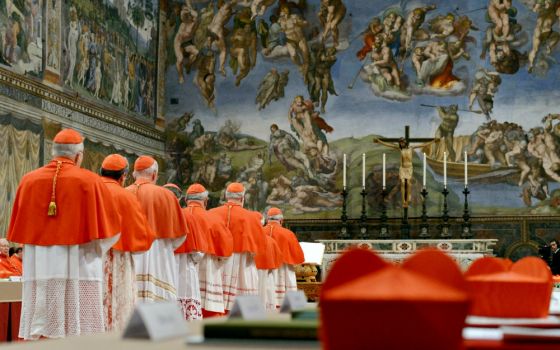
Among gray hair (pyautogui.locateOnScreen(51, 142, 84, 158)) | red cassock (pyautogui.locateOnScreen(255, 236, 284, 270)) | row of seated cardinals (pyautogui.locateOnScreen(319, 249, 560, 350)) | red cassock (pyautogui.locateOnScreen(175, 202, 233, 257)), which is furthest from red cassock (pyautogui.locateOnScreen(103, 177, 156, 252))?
row of seated cardinals (pyautogui.locateOnScreen(319, 249, 560, 350))

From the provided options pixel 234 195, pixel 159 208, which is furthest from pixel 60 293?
pixel 234 195

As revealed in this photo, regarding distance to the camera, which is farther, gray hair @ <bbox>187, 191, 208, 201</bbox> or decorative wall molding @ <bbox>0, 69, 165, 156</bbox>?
decorative wall molding @ <bbox>0, 69, 165, 156</bbox>

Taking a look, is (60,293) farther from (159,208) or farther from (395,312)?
(395,312)

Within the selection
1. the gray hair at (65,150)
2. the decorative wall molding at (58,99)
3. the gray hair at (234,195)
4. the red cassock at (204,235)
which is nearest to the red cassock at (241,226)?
the gray hair at (234,195)

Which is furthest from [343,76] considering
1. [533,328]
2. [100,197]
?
[533,328]

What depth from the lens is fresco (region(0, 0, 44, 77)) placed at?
58.5ft

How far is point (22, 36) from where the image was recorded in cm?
1856

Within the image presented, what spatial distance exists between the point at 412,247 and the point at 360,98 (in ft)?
22.8

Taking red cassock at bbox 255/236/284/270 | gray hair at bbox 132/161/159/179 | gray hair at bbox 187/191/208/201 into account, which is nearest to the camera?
gray hair at bbox 132/161/159/179

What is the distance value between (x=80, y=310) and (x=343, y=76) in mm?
19639

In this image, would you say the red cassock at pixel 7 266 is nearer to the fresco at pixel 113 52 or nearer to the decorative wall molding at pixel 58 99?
the decorative wall molding at pixel 58 99

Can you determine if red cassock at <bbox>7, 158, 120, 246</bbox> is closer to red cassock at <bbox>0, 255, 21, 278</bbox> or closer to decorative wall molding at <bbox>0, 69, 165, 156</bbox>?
red cassock at <bbox>0, 255, 21, 278</bbox>

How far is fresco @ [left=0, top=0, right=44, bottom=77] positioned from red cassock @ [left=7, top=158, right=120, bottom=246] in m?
10.2

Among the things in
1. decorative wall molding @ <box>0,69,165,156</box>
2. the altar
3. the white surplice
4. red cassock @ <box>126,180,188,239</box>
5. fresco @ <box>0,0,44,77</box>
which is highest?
fresco @ <box>0,0,44,77</box>
